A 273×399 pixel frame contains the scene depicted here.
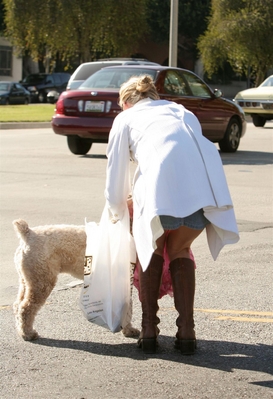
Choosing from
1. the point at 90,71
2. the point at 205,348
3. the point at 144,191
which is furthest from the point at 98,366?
the point at 90,71

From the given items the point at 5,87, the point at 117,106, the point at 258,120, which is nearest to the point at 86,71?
the point at 258,120

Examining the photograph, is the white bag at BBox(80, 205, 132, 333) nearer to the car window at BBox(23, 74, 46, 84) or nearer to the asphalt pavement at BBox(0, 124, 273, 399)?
the asphalt pavement at BBox(0, 124, 273, 399)

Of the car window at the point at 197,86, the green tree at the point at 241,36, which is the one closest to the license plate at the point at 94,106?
the car window at the point at 197,86

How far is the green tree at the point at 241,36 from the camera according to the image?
39.4m

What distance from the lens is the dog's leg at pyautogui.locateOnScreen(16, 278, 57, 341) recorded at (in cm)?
497

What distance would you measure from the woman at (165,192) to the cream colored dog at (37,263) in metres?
0.39

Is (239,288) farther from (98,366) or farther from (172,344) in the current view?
(98,366)

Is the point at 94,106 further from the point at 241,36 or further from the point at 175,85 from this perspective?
the point at 241,36

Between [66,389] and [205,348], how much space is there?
1079 mm

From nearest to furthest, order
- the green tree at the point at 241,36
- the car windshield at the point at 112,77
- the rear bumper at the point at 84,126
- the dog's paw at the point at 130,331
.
→ the dog's paw at the point at 130,331 → the rear bumper at the point at 84,126 → the car windshield at the point at 112,77 → the green tree at the point at 241,36

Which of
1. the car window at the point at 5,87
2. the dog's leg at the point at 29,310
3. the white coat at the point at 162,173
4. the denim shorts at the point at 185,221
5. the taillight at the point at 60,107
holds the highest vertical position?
the white coat at the point at 162,173

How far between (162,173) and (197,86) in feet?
39.4

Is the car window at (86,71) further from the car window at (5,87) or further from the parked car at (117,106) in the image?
the car window at (5,87)

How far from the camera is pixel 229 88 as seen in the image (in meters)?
64.3
